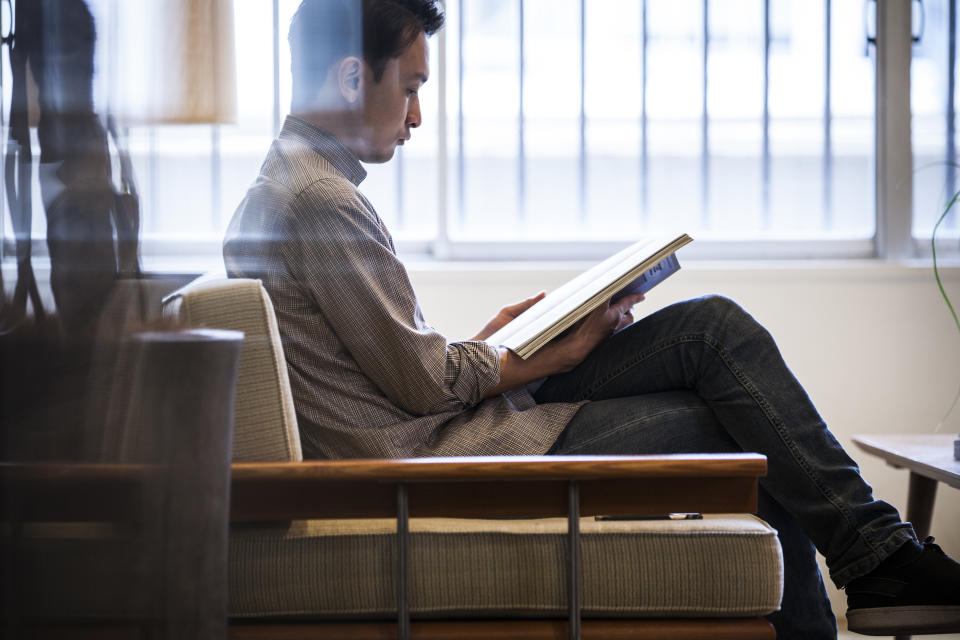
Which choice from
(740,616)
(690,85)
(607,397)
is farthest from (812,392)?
(740,616)

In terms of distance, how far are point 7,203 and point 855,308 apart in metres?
2.31

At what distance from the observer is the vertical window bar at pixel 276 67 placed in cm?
98

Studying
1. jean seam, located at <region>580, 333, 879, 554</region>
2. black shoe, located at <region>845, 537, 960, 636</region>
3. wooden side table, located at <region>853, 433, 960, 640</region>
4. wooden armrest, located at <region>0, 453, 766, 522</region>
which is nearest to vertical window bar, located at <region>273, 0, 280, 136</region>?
wooden armrest, located at <region>0, 453, 766, 522</region>

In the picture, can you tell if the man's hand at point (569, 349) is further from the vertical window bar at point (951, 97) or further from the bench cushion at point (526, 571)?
the vertical window bar at point (951, 97)

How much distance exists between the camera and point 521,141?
2584mm

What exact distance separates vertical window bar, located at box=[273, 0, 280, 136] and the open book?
0.45m

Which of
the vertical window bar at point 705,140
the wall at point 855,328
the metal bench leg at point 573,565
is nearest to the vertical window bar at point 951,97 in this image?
the wall at point 855,328

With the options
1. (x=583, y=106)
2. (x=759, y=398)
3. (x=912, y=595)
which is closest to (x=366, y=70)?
(x=759, y=398)

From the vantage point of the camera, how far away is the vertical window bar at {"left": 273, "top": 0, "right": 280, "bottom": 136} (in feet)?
3.20

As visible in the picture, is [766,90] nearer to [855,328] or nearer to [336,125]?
[855,328]

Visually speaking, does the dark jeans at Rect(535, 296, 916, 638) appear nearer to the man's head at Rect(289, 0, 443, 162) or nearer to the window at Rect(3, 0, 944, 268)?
the man's head at Rect(289, 0, 443, 162)

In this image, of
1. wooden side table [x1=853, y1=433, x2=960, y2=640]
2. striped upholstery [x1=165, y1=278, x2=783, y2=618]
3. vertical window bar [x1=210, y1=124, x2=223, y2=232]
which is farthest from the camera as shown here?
wooden side table [x1=853, y1=433, x2=960, y2=640]

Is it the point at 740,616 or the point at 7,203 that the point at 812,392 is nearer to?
the point at 740,616

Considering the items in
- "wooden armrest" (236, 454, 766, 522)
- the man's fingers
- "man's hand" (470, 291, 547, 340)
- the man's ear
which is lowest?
"wooden armrest" (236, 454, 766, 522)
